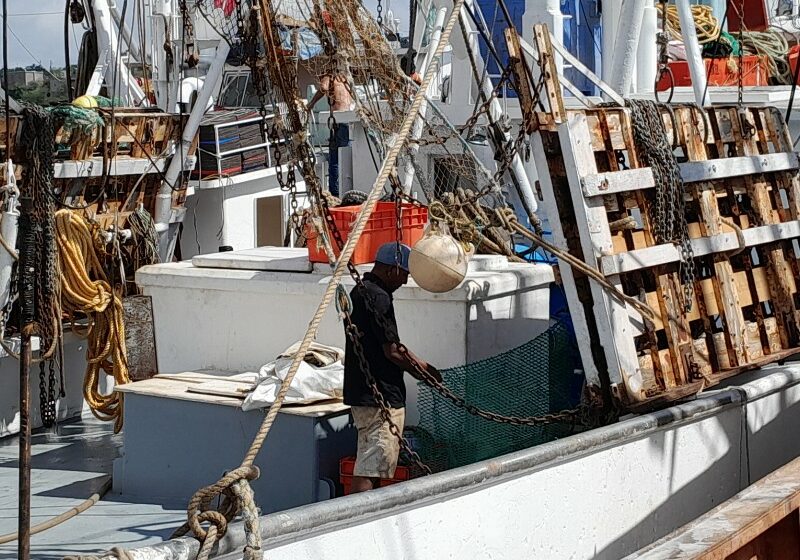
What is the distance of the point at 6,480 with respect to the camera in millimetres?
7535

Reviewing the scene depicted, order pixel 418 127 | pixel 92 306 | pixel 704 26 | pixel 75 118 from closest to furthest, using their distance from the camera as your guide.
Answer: pixel 418 127, pixel 92 306, pixel 75 118, pixel 704 26

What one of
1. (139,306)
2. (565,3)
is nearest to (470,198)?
(139,306)

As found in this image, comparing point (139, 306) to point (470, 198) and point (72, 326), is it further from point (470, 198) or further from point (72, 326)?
point (470, 198)

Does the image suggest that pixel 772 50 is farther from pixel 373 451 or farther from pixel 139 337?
pixel 373 451

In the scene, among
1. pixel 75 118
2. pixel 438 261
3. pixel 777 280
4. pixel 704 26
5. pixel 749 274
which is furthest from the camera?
pixel 704 26

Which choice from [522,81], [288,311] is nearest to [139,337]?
[288,311]

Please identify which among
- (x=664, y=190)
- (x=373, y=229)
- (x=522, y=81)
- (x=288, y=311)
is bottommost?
(x=288, y=311)

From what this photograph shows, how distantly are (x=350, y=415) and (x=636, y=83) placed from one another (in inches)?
235

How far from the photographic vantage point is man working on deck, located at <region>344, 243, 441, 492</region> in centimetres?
616

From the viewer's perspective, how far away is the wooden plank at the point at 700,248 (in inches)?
251

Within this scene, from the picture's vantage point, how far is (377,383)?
6.21 metres

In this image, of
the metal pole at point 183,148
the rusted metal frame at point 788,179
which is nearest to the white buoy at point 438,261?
the rusted metal frame at point 788,179

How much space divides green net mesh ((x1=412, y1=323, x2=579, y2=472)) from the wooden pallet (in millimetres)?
447

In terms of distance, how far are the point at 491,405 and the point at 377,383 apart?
87cm
